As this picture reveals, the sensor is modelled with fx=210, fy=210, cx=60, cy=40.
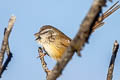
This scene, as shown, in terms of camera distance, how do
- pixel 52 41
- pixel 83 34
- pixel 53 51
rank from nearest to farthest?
pixel 83 34 → pixel 53 51 → pixel 52 41

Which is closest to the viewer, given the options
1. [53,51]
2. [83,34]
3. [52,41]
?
[83,34]

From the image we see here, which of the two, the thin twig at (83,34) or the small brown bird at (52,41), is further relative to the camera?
the small brown bird at (52,41)

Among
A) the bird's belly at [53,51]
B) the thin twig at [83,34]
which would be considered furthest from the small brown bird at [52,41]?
the thin twig at [83,34]

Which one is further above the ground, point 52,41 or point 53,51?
point 52,41

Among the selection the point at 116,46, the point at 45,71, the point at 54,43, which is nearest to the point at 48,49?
the point at 54,43

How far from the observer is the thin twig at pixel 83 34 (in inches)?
24.4

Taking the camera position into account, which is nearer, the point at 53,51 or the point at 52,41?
the point at 53,51

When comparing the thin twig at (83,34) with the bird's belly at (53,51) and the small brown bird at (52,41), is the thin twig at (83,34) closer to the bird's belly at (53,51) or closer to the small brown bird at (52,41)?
the small brown bird at (52,41)

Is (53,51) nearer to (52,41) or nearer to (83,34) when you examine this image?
(52,41)

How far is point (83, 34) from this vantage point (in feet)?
2.11

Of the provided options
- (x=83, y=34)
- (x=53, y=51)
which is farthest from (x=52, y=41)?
(x=83, y=34)

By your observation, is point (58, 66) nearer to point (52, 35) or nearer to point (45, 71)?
point (45, 71)

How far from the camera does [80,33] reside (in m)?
0.63

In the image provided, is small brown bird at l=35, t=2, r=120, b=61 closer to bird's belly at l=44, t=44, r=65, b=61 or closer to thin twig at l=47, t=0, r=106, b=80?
bird's belly at l=44, t=44, r=65, b=61
